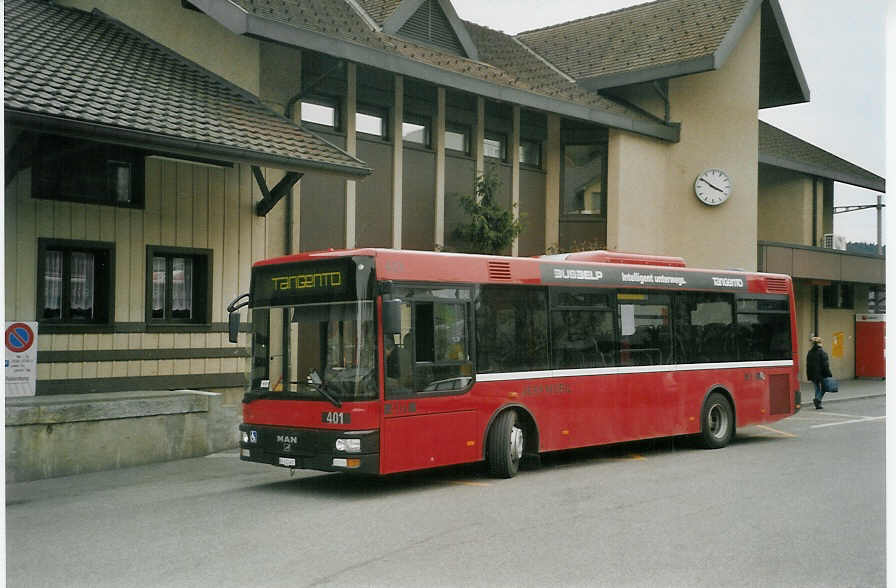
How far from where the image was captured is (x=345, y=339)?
10.4m

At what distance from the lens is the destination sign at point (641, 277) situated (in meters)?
12.7

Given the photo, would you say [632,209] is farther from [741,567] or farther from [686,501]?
[741,567]

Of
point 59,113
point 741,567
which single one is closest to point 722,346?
point 741,567

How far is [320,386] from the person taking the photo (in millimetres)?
10484

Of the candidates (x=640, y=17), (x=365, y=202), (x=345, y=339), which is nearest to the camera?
(x=345, y=339)

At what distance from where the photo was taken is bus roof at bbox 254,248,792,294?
10.7 metres

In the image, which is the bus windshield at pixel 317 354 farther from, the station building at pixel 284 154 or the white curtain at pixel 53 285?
the white curtain at pixel 53 285

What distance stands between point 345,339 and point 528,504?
101 inches

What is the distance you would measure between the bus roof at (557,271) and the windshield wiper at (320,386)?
4.20 feet

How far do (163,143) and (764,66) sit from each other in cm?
1960

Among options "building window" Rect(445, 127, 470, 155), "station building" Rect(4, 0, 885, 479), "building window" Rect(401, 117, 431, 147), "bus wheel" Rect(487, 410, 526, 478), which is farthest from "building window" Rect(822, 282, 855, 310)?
"bus wheel" Rect(487, 410, 526, 478)

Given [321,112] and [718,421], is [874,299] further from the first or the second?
[321,112]

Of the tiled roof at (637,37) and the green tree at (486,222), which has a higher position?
the tiled roof at (637,37)

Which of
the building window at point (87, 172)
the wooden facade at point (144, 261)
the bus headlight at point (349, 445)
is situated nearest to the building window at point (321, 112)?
the wooden facade at point (144, 261)
